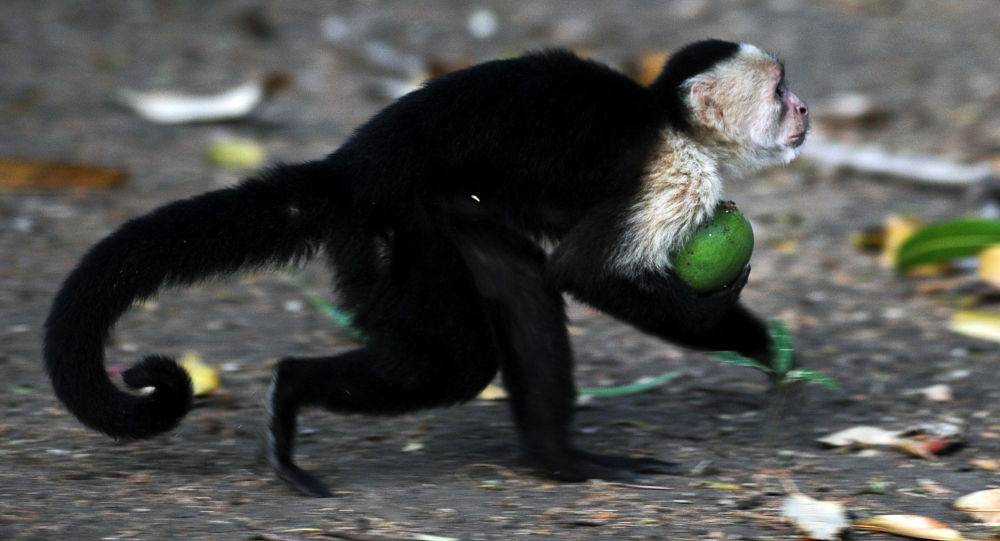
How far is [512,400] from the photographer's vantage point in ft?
9.80

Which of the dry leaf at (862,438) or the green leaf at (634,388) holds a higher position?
the green leaf at (634,388)

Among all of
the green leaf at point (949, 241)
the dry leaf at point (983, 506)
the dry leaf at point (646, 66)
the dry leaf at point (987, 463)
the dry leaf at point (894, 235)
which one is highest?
the dry leaf at point (646, 66)

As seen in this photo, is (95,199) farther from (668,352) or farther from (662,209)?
(662,209)

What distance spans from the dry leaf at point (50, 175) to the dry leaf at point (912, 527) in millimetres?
3683

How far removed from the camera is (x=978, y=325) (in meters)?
4.02

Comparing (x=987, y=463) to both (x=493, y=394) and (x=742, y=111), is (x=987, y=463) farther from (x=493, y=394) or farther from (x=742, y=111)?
(x=493, y=394)

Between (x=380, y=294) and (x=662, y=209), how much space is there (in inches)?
27.1

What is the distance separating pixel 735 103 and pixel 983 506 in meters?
1.13

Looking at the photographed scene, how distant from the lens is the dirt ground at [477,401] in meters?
2.77

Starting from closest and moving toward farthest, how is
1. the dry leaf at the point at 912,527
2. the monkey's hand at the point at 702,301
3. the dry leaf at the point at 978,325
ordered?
1. the dry leaf at the point at 912,527
2. the monkey's hand at the point at 702,301
3. the dry leaf at the point at 978,325

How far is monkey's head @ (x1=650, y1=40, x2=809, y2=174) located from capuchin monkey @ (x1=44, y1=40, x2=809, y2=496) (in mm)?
116

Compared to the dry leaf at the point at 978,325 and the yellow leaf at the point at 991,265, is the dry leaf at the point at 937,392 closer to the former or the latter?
the dry leaf at the point at 978,325

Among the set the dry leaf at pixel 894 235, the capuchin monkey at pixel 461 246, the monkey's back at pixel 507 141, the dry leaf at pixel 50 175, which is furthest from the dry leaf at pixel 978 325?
the dry leaf at pixel 50 175

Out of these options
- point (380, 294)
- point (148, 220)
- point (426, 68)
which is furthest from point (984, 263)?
point (426, 68)
